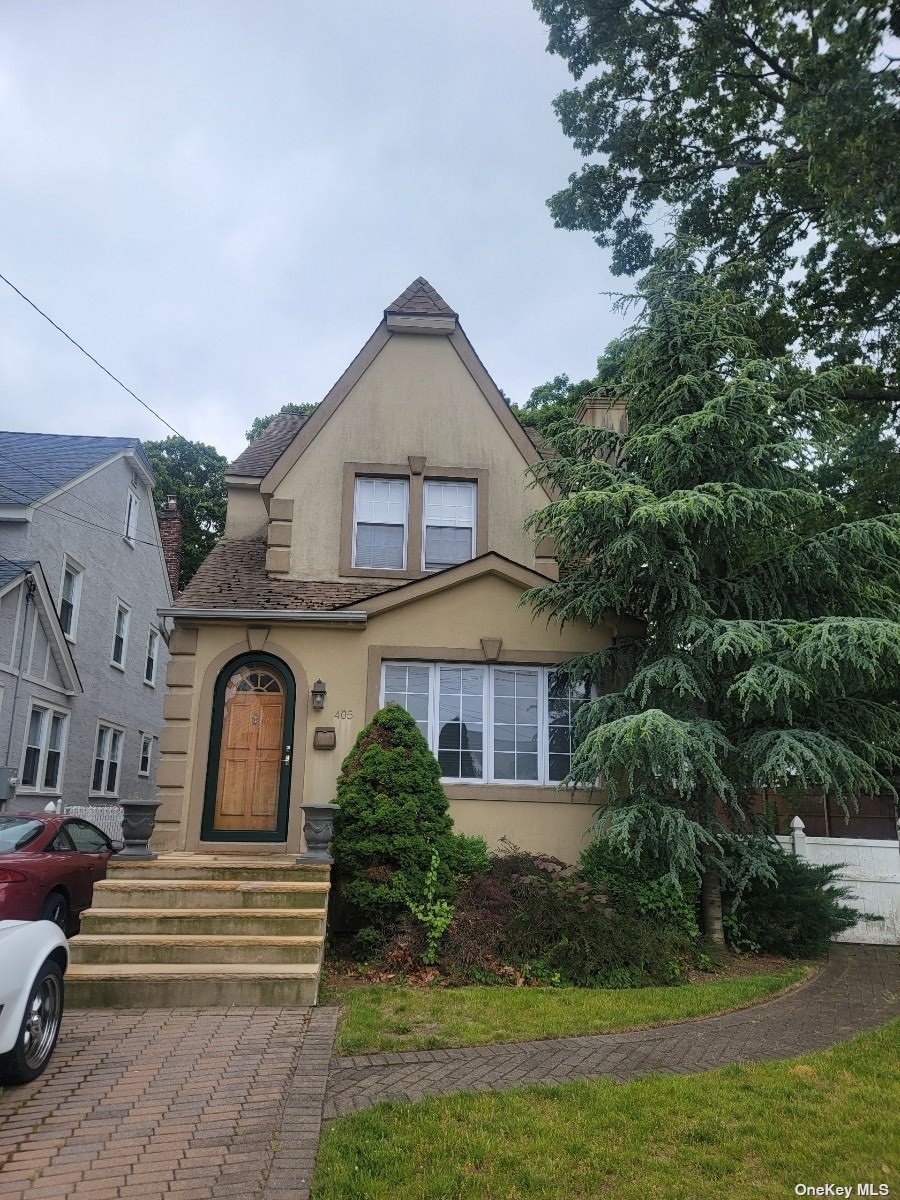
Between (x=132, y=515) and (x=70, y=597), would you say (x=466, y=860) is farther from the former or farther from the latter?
(x=132, y=515)

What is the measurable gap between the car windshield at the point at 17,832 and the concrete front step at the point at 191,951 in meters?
1.50

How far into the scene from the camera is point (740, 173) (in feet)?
46.2

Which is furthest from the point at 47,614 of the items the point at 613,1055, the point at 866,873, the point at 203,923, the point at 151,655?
the point at 866,873

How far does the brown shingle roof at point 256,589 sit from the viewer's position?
1121cm

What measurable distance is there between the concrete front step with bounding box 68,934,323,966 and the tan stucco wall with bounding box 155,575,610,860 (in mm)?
3000

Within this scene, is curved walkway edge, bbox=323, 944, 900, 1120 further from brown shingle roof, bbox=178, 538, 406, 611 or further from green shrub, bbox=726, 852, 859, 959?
brown shingle roof, bbox=178, 538, 406, 611

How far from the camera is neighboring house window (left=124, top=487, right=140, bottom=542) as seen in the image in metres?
22.6

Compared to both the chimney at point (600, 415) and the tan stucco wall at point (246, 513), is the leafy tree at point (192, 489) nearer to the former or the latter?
the tan stucco wall at point (246, 513)

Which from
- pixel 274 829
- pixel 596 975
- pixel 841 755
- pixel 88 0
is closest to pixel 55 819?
pixel 274 829

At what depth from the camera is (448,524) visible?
1273cm

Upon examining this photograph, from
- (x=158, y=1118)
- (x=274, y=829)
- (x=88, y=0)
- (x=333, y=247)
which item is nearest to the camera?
(x=158, y=1118)

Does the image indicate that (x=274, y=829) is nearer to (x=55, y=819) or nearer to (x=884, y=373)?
(x=55, y=819)

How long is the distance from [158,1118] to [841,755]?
291 inches

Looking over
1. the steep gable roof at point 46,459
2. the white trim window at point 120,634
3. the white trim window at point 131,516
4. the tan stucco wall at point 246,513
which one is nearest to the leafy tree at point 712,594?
the tan stucco wall at point 246,513
